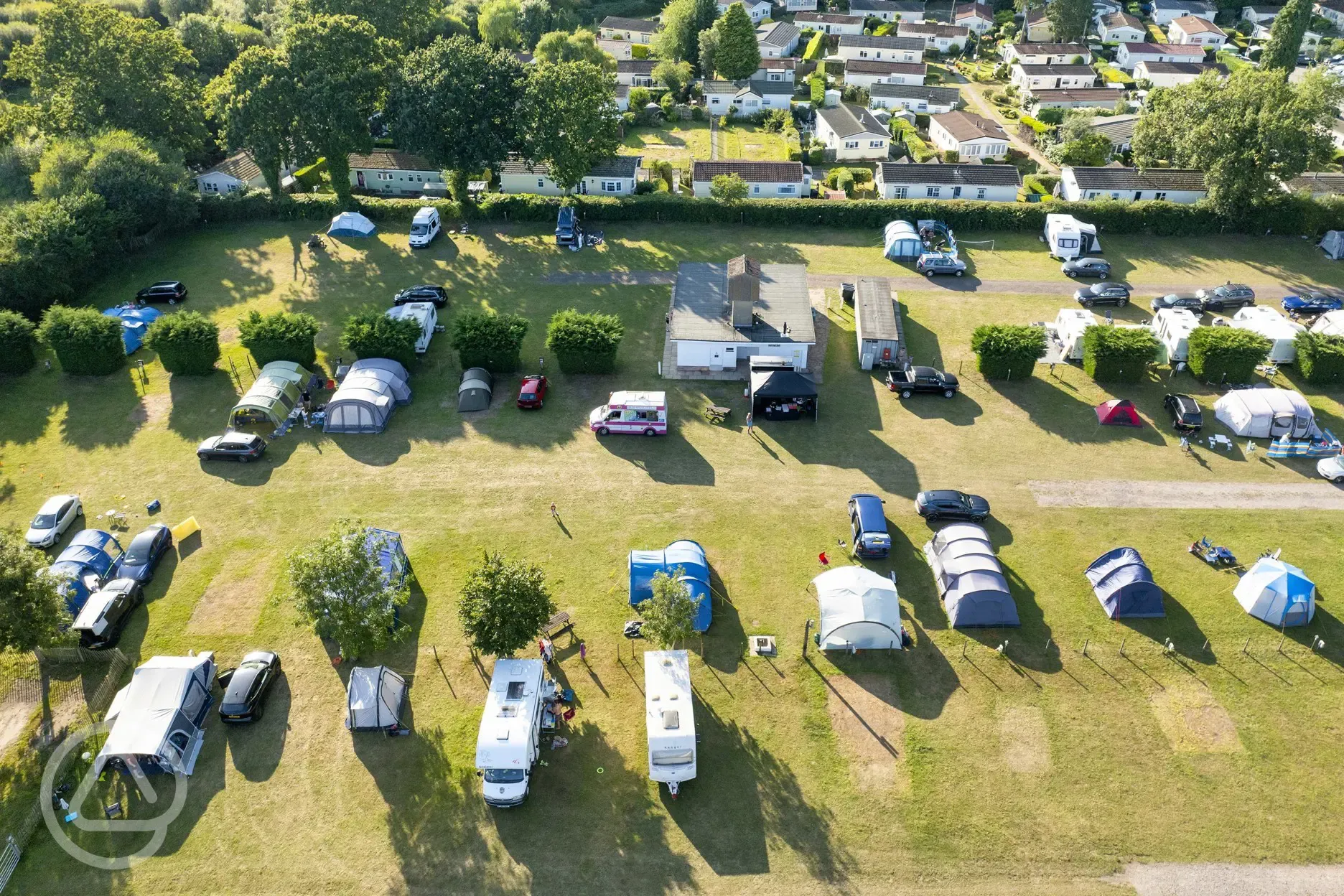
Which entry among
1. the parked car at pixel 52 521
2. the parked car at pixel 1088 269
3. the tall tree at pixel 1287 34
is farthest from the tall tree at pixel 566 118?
the tall tree at pixel 1287 34

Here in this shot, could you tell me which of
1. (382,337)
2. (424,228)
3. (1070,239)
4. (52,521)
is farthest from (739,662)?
(1070,239)

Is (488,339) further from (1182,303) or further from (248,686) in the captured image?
(1182,303)

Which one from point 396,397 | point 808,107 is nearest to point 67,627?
point 396,397

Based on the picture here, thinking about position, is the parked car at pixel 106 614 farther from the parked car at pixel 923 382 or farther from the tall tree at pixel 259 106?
the tall tree at pixel 259 106

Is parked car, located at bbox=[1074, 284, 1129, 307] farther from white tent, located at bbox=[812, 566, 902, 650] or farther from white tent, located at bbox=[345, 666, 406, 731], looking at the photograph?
white tent, located at bbox=[345, 666, 406, 731]

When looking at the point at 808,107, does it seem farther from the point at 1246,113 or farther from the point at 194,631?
the point at 194,631

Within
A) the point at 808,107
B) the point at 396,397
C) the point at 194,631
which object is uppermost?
the point at 808,107

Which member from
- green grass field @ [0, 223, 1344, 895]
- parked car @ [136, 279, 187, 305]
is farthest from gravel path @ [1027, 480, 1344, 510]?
parked car @ [136, 279, 187, 305]
